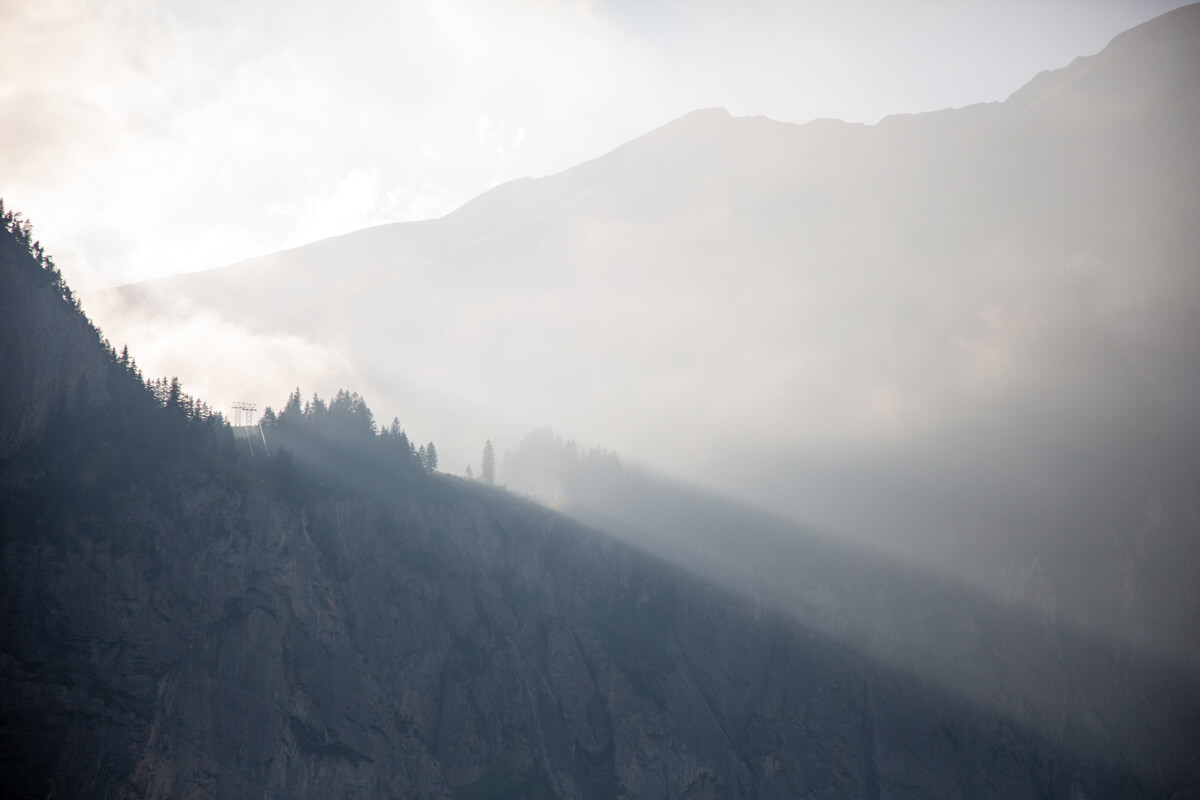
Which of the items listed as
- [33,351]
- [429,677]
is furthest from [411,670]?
[33,351]

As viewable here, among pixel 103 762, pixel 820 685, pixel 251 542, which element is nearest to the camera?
pixel 103 762

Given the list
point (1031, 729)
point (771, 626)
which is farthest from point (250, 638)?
point (1031, 729)

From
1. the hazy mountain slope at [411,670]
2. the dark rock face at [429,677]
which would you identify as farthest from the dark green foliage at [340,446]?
the dark rock face at [429,677]

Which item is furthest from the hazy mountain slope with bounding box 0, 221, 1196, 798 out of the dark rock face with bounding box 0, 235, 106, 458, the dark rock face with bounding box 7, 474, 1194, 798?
the dark rock face with bounding box 0, 235, 106, 458

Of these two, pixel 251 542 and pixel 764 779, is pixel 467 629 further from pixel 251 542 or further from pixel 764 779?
pixel 764 779

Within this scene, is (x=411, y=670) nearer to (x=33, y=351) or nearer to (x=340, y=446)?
(x=340, y=446)

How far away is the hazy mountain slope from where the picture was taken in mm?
110562

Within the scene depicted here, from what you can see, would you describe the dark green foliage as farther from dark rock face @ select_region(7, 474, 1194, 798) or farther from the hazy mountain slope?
dark rock face @ select_region(7, 474, 1194, 798)

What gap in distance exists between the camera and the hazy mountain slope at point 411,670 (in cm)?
11056

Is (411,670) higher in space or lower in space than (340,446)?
lower

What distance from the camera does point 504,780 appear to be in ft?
465

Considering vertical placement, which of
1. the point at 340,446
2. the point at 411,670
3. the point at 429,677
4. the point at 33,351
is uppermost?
the point at 33,351

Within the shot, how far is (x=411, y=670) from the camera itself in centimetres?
14575

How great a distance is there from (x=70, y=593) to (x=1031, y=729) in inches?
7573
